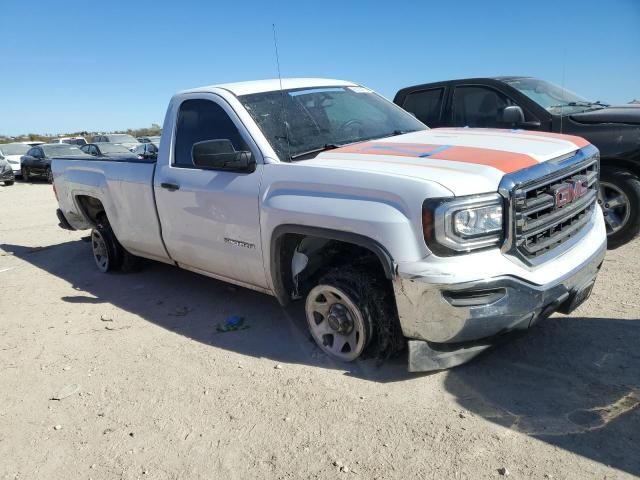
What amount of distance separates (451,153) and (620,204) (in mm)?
3109

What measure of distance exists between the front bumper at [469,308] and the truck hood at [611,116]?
312cm

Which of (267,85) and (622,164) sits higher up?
(267,85)

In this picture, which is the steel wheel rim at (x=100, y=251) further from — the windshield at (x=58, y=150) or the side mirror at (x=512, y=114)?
the windshield at (x=58, y=150)

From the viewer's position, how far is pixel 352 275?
3.35 metres

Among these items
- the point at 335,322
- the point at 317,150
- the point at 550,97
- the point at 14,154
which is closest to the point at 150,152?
the point at 317,150

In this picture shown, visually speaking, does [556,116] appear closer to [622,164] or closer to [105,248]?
[622,164]

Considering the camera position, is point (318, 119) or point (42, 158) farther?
point (42, 158)

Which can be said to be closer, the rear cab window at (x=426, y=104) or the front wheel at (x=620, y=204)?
the front wheel at (x=620, y=204)

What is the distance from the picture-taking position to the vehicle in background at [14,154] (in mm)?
23016

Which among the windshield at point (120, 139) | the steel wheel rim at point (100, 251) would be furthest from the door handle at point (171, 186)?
the windshield at point (120, 139)

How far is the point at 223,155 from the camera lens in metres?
3.70

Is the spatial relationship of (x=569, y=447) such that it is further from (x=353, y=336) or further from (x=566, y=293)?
(x=353, y=336)

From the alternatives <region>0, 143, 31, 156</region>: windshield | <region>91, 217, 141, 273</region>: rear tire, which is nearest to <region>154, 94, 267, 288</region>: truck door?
<region>91, 217, 141, 273</region>: rear tire

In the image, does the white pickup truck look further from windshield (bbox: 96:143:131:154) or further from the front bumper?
windshield (bbox: 96:143:131:154)
